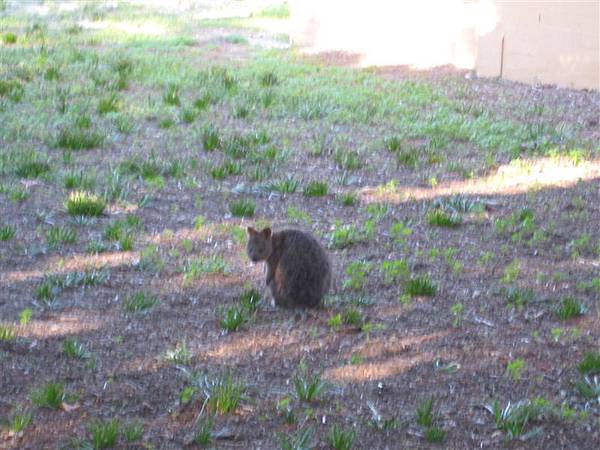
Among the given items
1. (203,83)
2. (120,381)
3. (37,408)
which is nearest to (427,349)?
(120,381)

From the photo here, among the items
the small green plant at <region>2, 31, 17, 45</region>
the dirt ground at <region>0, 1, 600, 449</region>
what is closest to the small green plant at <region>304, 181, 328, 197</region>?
the dirt ground at <region>0, 1, 600, 449</region>

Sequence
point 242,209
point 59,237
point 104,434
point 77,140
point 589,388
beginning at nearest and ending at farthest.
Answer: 1. point 104,434
2. point 589,388
3. point 59,237
4. point 242,209
5. point 77,140

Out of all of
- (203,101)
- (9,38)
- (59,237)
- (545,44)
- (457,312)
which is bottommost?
(457,312)

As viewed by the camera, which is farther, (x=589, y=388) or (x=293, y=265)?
(x=293, y=265)

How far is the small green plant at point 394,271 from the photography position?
6.77 meters

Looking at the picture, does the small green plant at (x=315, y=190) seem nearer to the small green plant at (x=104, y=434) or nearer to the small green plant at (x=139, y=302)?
the small green plant at (x=139, y=302)

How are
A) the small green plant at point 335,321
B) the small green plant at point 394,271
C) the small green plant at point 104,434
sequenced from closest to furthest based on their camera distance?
the small green plant at point 104,434 → the small green plant at point 335,321 → the small green plant at point 394,271

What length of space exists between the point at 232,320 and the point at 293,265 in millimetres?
498

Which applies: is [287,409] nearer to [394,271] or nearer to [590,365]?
[590,365]

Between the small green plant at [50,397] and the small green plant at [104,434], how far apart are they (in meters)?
0.33

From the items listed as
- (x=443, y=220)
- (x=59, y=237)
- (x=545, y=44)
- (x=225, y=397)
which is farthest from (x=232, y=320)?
(x=545, y=44)

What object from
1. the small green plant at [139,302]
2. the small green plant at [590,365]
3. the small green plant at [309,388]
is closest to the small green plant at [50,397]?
the small green plant at [309,388]

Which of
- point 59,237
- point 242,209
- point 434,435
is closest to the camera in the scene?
point 434,435

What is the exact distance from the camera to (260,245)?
6.21 metres
